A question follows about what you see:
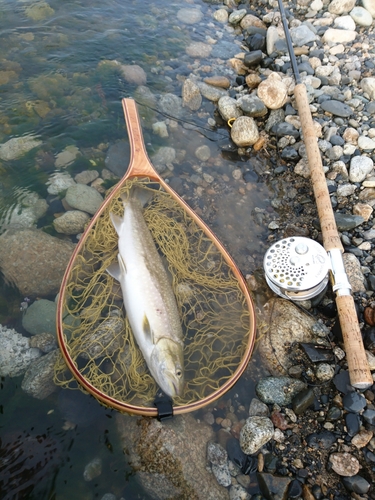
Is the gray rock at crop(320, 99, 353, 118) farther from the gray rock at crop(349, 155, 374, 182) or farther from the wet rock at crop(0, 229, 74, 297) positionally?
the wet rock at crop(0, 229, 74, 297)

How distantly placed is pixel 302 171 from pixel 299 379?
11.9ft

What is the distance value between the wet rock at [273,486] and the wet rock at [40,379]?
2473mm

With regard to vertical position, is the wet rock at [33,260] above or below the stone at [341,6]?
below

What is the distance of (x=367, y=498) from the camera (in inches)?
141

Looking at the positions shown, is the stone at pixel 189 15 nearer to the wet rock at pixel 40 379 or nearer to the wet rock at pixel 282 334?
the wet rock at pixel 282 334

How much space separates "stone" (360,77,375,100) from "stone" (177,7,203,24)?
5149 mm

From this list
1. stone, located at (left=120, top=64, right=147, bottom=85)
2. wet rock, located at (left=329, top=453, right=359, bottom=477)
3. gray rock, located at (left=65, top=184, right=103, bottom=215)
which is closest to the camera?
wet rock, located at (left=329, top=453, right=359, bottom=477)

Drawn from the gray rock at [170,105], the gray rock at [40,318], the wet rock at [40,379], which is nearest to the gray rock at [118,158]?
the gray rock at [170,105]

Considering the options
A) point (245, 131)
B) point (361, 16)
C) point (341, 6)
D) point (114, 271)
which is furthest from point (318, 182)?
point (341, 6)

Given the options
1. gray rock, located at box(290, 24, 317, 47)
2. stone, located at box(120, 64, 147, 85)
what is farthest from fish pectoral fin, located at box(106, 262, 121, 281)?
gray rock, located at box(290, 24, 317, 47)

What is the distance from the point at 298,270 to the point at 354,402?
5.29 ft

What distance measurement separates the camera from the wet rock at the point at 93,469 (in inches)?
149

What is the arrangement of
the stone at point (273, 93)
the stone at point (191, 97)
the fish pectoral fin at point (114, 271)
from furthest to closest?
the stone at point (191, 97) → the stone at point (273, 93) → the fish pectoral fin at point (114, 271)

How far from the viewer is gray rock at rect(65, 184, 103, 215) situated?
587cm
